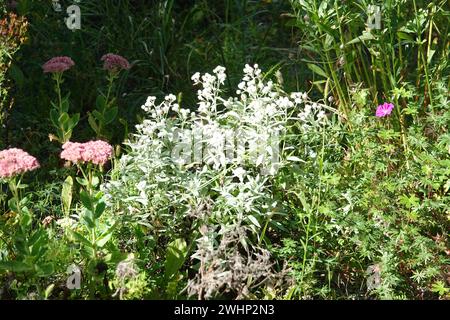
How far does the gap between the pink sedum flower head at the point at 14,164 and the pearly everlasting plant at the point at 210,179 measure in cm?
53

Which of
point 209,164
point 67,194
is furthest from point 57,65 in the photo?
point 209,164

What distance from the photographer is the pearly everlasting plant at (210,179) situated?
3990 mm

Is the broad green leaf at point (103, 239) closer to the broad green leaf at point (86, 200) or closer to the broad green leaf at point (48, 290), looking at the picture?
the broad green leaf at point (86, 200)

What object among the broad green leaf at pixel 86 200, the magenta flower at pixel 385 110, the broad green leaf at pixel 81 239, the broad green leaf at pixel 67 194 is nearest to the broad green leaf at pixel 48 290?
the broad green leaf at pixel 81 239

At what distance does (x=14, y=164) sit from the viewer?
3.66 metres

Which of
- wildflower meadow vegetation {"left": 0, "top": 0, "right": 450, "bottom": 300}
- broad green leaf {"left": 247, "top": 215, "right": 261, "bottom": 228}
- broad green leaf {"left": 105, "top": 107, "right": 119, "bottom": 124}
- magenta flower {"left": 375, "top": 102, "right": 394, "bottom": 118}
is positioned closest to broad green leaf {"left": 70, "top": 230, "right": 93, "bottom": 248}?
wildflower meadow vegetation {"left": 0, "top": 0, "right": 450, "bottom": 300}

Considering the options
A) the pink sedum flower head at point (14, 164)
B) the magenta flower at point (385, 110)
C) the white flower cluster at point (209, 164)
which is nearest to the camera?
the pink sedum flower head at point (14, 164)

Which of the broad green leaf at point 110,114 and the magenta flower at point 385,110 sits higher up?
the broad green leaf at point 110,114

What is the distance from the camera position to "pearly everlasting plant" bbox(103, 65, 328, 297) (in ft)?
13.1

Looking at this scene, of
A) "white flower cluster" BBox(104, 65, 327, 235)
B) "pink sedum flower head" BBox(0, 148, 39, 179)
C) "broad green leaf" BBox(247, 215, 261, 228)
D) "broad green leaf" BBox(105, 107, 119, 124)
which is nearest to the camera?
"pink sedum flower head" BBox(0, 148, 39, 179)

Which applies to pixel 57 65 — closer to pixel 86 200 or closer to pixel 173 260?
pixel 86 200

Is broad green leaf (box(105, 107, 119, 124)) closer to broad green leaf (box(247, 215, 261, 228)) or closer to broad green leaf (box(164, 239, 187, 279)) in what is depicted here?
broad green leaf (box(164, 239, 187, 279))

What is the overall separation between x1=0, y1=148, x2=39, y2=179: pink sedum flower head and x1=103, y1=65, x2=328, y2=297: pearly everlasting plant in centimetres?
53
